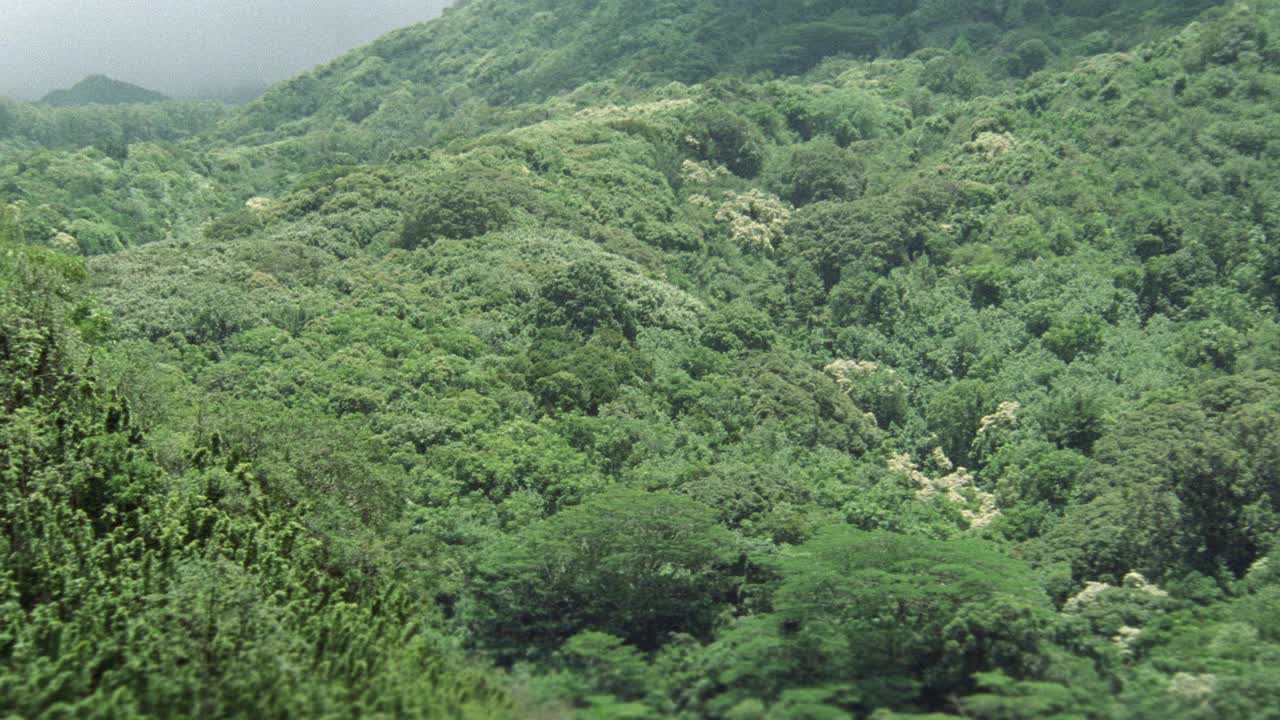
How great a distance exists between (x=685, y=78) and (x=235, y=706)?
100m

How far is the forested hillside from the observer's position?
19969 millimetres

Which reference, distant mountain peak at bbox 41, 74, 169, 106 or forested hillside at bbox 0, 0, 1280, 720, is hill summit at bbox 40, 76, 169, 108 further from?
forested hillside at bbox 0, 0, 1280, 720

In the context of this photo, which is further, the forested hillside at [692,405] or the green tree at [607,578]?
the green tree at [607,578]

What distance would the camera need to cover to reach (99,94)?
192 meters

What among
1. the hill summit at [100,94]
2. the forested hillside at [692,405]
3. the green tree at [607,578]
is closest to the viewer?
the forested hillside at [692,405]

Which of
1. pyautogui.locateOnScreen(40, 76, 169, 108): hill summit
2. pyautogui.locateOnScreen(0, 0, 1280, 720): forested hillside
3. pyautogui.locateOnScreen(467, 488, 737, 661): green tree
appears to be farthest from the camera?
pyautogui.locateOnScreen(40, 76, 169, 108): hill summit

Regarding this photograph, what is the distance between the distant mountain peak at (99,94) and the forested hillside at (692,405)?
354 ft

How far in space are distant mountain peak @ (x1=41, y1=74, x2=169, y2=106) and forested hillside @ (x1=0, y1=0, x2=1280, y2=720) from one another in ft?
354

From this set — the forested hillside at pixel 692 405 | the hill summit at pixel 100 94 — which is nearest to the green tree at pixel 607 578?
the forested hillside at pixel 692 405

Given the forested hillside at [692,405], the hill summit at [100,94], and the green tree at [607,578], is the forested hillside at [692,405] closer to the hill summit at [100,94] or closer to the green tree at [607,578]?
the green tree at [607,578]

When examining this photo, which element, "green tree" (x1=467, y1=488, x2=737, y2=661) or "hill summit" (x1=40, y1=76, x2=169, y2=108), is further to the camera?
"hill summit" (x1=40, y1=76, x2=169, y2=108)

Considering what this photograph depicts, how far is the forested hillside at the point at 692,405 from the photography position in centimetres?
1997

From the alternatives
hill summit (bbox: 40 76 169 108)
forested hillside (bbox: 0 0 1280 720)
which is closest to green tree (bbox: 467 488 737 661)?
forested hillside (bbox: 0 0 1280 720)

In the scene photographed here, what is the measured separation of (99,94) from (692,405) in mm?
183996
